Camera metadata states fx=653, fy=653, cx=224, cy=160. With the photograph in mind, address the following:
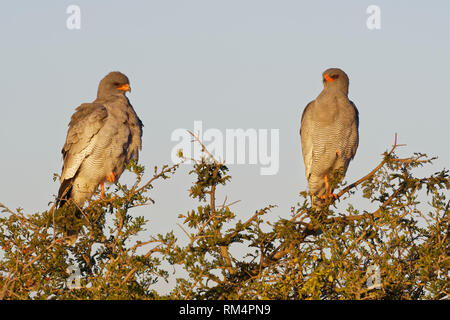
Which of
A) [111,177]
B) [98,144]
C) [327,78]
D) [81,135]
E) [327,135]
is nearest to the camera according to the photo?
[327,135]

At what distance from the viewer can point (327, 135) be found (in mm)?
8914

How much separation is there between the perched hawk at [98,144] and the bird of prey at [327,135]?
2.42 metres

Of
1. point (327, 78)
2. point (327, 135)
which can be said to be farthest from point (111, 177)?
point (327, 78)

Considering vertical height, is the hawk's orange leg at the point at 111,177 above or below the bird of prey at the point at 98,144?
below

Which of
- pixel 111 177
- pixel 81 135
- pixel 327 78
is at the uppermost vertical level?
pixel 327 78

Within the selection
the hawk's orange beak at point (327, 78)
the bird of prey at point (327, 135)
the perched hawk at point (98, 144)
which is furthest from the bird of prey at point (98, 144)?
the hawk's orange beak at point (327, 78)

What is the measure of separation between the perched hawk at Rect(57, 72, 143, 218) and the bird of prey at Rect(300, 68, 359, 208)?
242 centimetres

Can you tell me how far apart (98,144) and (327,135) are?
318 cm

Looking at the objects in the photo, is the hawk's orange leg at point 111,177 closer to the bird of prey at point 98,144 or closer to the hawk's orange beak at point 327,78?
the bird of prey at point 98,144

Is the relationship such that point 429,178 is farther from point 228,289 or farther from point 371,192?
point 228,289

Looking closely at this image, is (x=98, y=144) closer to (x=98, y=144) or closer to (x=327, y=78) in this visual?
(x=98, y=144)

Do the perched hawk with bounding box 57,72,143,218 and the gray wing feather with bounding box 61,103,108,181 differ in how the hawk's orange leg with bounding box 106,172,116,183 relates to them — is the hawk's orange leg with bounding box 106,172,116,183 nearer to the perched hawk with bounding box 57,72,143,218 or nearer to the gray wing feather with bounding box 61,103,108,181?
the perched hawk with bounding box 57,72,143,218

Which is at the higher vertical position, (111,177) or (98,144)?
(98,144)

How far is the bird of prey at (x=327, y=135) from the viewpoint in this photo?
8.91m
